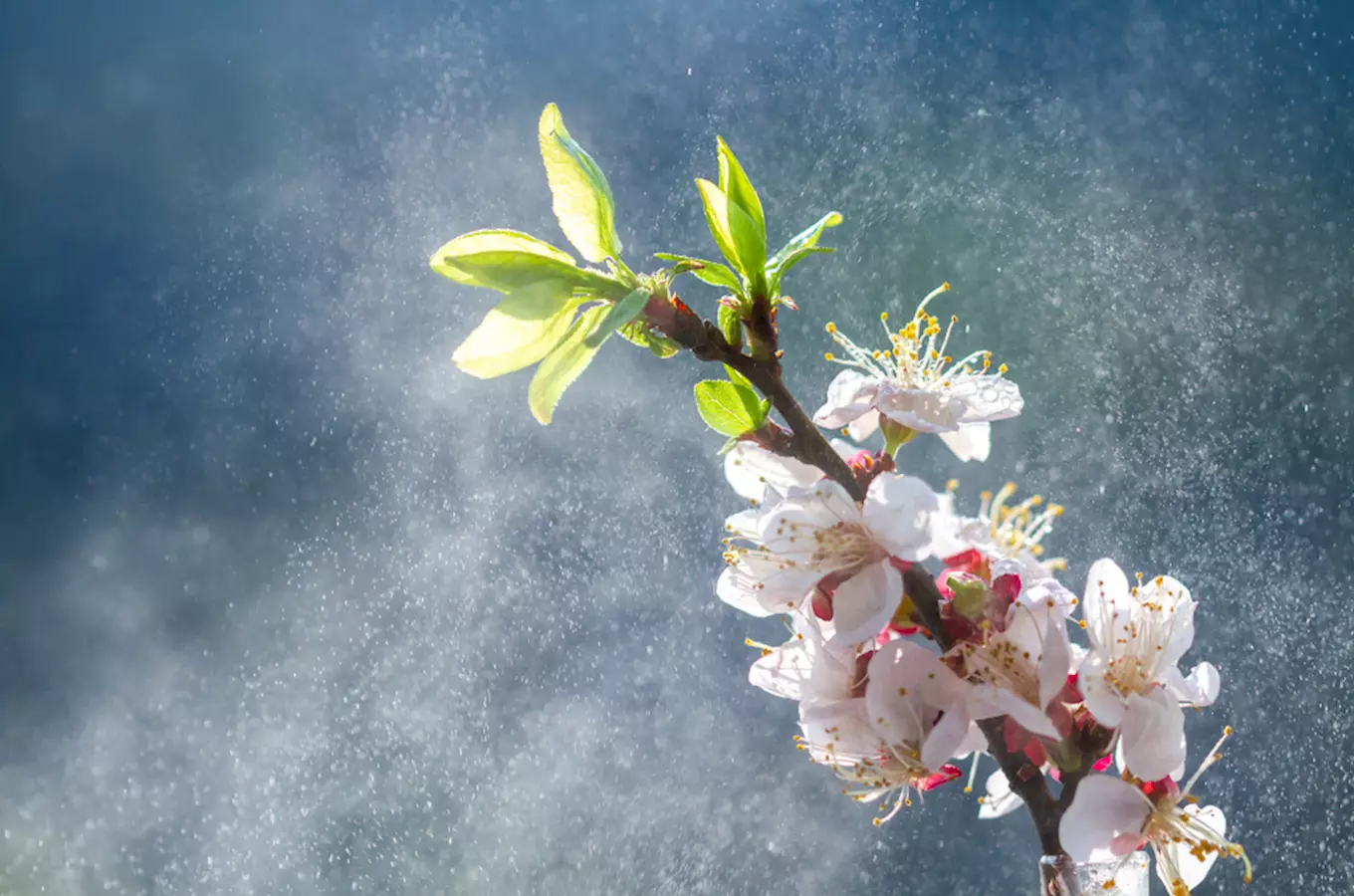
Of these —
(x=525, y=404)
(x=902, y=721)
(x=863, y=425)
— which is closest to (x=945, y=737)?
(x=902, y=721)

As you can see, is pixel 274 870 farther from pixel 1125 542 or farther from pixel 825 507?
pixel 825 507

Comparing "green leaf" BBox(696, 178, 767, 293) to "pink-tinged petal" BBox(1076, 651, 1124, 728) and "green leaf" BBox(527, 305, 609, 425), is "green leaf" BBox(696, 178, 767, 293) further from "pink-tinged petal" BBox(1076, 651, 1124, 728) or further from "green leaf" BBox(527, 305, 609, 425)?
"pink-tinged petal" BBox(1076, 651, 1124, 728)

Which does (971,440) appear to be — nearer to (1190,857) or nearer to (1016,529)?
(1016,529)

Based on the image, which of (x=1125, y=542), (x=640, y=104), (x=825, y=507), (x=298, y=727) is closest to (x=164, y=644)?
(x=298, y=727)

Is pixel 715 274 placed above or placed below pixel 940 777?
above

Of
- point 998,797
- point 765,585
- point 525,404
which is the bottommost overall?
point 525,404

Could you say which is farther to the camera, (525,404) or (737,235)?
(525,404)

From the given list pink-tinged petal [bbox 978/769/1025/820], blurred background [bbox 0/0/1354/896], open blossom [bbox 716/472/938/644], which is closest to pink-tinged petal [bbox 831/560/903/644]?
open blossom [bbox 716/472/938/644]
